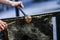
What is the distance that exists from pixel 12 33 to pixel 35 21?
0.23 metres

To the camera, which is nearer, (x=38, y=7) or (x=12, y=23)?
(x=12, y=23)

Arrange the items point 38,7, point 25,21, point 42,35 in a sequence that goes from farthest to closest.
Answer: point 38,7, point 42,35, point 25,21

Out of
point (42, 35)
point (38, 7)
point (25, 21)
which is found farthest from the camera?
point (38, 7)

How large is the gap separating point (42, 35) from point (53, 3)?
2074 millimetres

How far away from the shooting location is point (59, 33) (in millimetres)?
1515

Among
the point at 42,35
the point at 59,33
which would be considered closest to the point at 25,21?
the point at 42,35

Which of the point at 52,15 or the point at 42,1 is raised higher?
the point at 42,1

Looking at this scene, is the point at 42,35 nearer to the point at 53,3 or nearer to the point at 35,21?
the point at 35,21

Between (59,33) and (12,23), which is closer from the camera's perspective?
(12,23)

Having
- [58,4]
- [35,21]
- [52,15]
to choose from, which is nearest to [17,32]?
[35,21]

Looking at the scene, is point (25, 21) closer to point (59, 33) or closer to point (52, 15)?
point (52, 15)

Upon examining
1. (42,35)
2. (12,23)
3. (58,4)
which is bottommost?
(42,35)

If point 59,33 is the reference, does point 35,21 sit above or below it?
above

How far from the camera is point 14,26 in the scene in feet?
4.66
